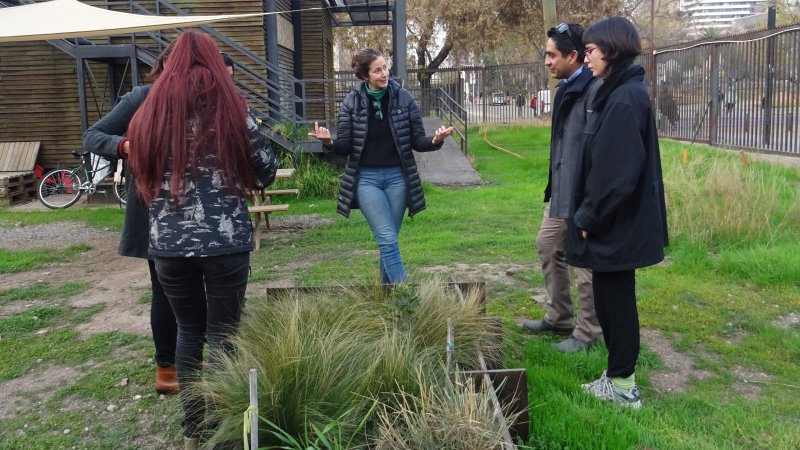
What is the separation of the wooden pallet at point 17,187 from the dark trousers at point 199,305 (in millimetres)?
10934

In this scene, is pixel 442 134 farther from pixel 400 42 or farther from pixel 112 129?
pixel 400 42

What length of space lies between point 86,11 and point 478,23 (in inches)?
816

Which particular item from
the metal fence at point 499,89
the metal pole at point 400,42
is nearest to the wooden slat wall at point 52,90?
the metal pole at point 400,42

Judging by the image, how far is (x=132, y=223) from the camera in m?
3.71

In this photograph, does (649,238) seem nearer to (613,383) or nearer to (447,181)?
Result: (613,383)

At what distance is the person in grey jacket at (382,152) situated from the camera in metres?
4.64

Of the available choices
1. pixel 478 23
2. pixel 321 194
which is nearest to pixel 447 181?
pixel 321 194

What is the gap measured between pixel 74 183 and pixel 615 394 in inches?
443

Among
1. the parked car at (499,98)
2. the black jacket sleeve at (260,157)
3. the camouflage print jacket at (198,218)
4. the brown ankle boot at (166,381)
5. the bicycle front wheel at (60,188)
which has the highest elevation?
the parked car at (499,98)

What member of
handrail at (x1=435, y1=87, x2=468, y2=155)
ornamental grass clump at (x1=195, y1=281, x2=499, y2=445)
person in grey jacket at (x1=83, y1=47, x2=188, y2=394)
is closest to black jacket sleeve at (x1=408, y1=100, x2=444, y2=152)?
ornamental grass clump at (x1=195, y1=281, x2=499, y2=445)

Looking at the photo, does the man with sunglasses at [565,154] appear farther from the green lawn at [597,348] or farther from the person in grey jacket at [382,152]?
the person in grey jacket at [382,152]

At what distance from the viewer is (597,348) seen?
4.20 metres

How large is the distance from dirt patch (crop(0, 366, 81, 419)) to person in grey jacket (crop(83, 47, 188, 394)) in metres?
0.70

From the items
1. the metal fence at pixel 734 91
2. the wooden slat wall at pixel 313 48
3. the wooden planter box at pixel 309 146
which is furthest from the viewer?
the wooden slat wall at pixel 313 48
